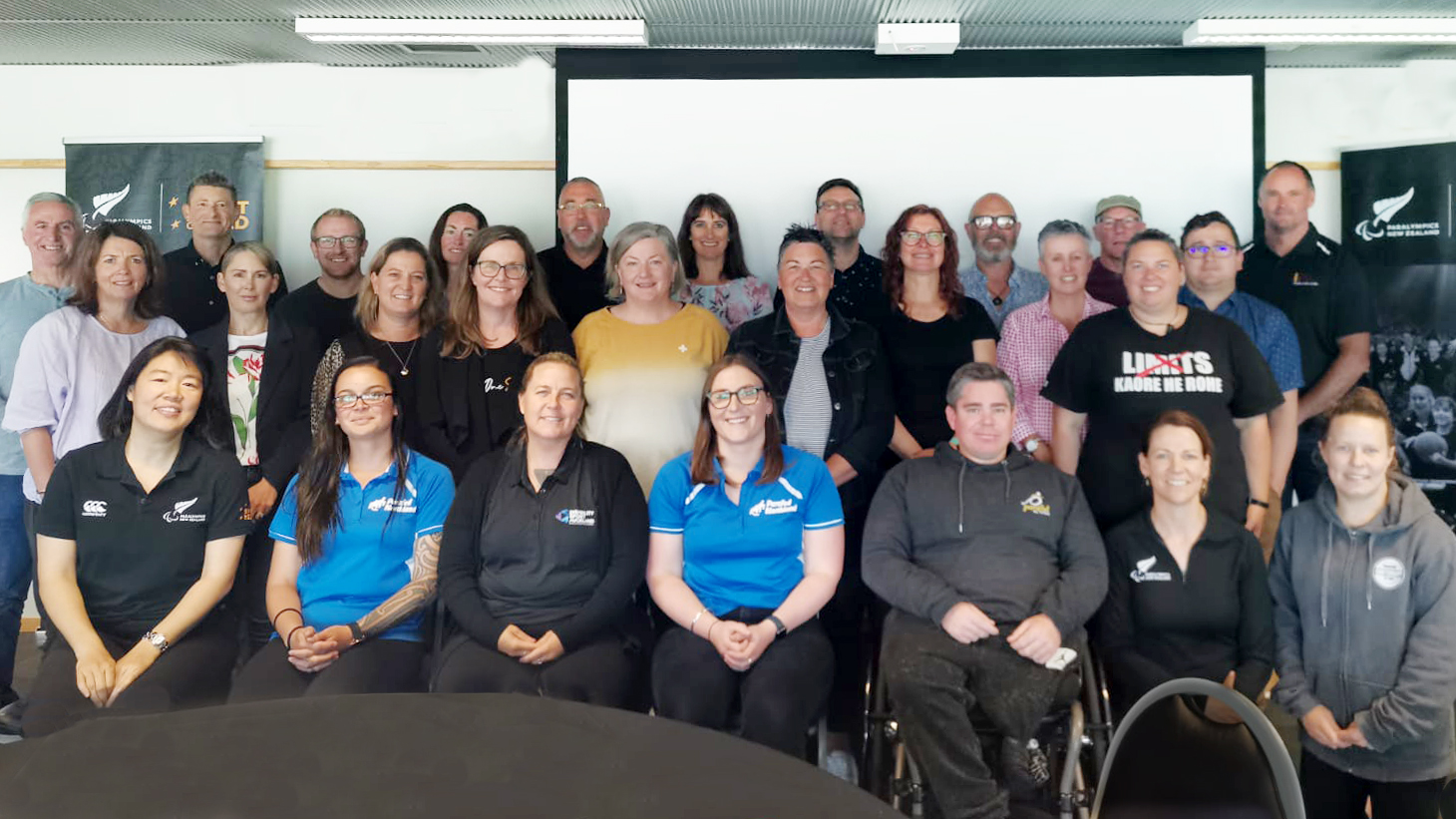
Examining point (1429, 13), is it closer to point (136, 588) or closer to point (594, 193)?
point (594, 193)

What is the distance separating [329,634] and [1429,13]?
4.47 meters

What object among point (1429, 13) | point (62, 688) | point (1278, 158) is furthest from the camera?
point (1278, 158)

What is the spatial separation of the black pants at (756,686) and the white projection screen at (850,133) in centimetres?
233

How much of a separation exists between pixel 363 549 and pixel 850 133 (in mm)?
2809

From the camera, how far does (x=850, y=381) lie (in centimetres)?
337

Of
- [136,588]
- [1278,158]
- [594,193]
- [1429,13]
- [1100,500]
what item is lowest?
[136,588]

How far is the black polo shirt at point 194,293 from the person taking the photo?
425 cm

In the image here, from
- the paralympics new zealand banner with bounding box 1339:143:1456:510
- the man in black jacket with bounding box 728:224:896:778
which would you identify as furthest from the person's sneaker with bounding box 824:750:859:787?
the paralympics new zealand banner with bounding box 1339:143:1456:510

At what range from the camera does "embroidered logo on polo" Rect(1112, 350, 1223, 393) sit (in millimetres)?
3162

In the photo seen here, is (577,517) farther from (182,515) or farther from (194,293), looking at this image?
(194,293)

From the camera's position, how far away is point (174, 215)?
5.03 meters

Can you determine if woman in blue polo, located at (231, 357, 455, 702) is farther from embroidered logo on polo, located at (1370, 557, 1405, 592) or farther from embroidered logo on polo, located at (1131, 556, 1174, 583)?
embroidered logo on polo, located at (1370, 557, 1405, 592)

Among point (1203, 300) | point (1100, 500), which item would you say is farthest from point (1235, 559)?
point (1203, 300)

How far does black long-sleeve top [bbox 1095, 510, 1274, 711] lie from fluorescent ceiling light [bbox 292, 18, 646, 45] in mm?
2741
